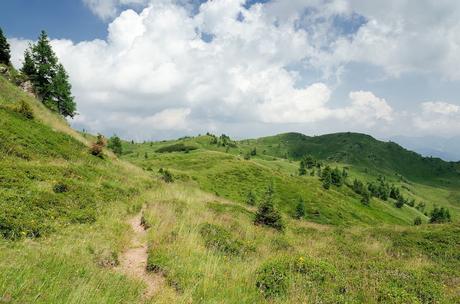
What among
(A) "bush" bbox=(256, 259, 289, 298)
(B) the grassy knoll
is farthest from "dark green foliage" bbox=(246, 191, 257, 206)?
(A) "bush" bbox=(256, 259, 289, 298)

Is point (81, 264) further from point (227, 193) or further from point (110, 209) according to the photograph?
point (227, 193)

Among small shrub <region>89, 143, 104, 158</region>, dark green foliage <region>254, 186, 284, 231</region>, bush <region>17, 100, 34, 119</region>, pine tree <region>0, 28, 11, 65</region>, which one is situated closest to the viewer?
dark green foliage <region>254, 186, 284, 231</region>

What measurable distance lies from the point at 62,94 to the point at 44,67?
21.8 feet

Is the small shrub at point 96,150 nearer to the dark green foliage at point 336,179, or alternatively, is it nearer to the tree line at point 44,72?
the tree line at point 44,72

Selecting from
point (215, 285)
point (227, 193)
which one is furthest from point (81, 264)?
point (227, 193)

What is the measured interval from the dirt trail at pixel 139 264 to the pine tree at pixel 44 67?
5845cm

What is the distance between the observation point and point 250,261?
1237cm

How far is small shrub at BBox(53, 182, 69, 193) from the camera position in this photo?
53.5 feet

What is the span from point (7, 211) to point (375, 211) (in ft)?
481

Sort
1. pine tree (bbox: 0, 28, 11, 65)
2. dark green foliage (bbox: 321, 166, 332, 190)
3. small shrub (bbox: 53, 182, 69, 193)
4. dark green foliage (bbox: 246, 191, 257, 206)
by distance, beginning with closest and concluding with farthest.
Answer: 1. small shrub (bbox: 53, 182, 69, 193)
2. pine tree (bbox: 0, 28, 11, 65)
3. dark green foliage (bbox: 246, 191, 257, 206)
4. dark green foliage (bbox: 321, 166, 332, 190)

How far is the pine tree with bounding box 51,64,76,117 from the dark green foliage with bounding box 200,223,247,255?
60723 millimetres

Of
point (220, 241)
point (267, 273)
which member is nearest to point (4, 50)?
point (220, 241)

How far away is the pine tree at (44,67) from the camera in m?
59.3

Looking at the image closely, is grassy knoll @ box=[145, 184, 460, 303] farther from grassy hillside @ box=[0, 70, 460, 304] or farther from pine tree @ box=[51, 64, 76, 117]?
pine tree @ box=[51, 64, 76, 117]
